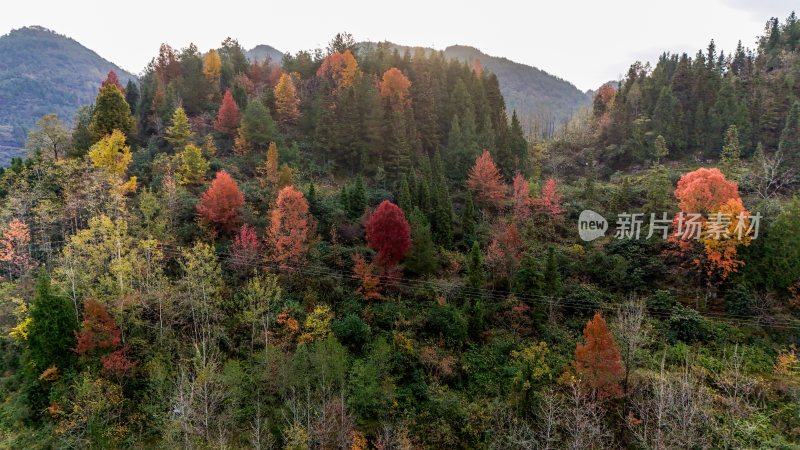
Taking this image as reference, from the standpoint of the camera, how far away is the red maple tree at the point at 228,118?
67500 millimetres

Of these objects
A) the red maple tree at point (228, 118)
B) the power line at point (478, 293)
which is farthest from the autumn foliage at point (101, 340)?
the red maple tree at point (228, 118)

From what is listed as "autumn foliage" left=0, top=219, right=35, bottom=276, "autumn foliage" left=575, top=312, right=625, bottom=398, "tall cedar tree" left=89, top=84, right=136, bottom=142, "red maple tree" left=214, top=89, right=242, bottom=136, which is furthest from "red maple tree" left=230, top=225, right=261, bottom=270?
"red maple tree" left=214, top=89, right=242, bottom=136

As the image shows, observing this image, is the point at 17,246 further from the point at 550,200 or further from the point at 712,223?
the point at 712,223

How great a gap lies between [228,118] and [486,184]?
1542 inches

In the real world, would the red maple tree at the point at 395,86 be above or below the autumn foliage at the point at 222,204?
above

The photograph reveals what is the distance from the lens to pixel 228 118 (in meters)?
67.6

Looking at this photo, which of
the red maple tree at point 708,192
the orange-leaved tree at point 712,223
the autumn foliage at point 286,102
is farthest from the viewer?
the autumn foliage at point 286,102

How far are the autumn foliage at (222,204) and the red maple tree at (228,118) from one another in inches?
1078

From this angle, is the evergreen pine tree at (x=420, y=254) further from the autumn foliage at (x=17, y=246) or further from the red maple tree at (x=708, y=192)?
the autumn foliage at (x=17, y=246)

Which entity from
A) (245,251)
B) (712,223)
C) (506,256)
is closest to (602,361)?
(506,256)

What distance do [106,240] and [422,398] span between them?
86.0ft

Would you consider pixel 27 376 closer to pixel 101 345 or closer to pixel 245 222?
pixel 101 345

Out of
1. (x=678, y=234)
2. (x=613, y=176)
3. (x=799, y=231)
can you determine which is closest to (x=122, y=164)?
(x=678, y=234)

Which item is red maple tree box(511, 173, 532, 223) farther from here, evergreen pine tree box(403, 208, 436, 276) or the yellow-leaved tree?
the yellow-leaved tree
